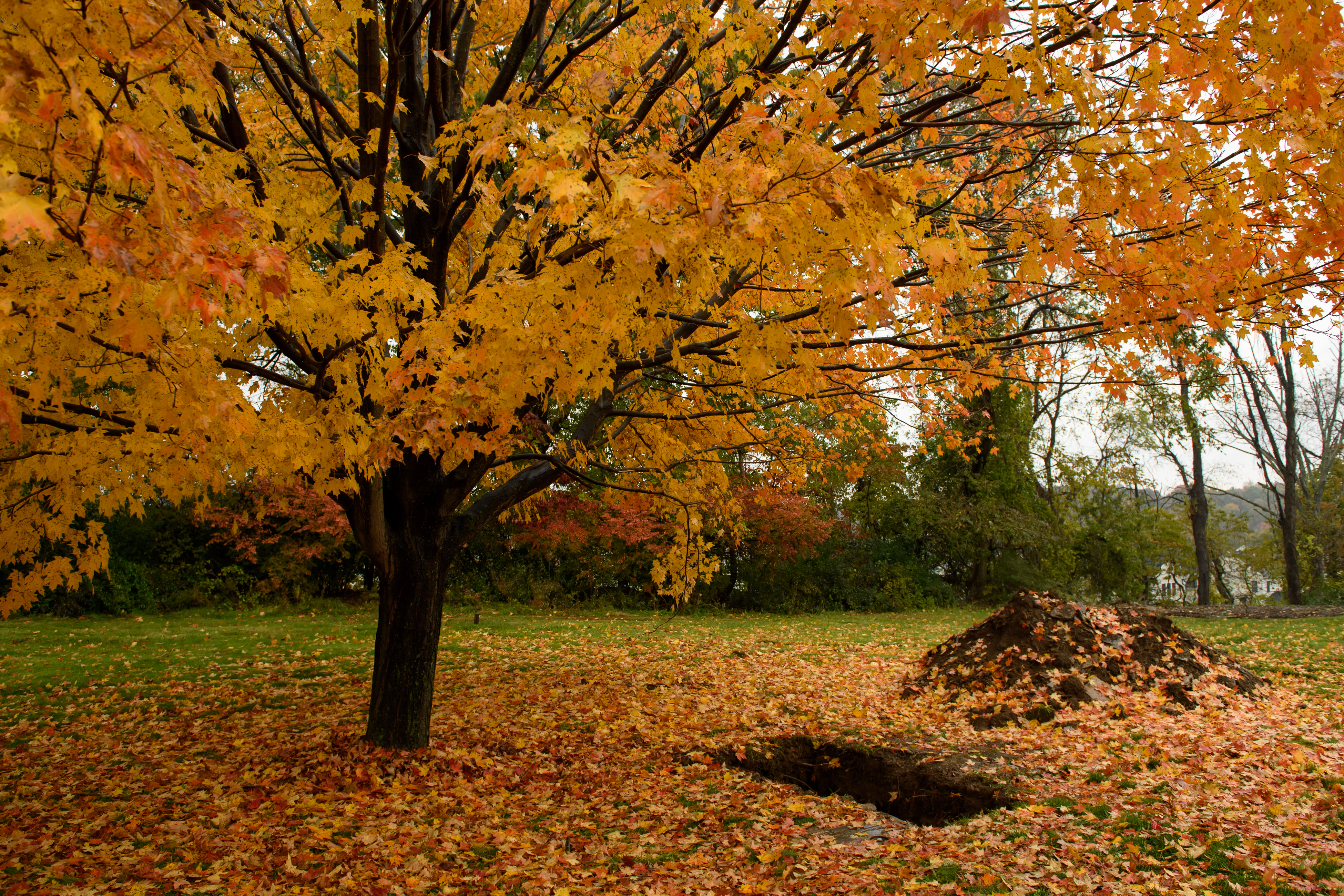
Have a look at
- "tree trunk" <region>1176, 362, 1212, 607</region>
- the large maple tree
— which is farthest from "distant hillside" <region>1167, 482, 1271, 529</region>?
the large maple tree

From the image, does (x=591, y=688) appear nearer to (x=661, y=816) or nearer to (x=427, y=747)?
(x=427, y=747)

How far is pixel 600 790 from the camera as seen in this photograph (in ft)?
16.9

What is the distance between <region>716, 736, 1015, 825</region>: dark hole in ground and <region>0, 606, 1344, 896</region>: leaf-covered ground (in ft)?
0.82

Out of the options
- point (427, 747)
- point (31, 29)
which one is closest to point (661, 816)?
point (427, 747)

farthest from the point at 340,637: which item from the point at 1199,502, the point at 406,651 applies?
the point at 1199,502

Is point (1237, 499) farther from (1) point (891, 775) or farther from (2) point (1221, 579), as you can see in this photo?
(1) point (891, 775)

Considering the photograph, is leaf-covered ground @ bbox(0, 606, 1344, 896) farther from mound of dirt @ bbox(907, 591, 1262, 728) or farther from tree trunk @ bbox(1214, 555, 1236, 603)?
tree trunk @ bbox(1214, 555, 1236, 603)

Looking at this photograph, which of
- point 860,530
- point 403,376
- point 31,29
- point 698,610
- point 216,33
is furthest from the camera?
point 860,530

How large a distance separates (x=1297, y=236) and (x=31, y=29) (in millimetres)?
5248

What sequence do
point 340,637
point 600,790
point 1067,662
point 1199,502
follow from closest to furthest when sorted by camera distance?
1. point 600,790
2. point 1067,662
3. point 340,637
4. point 1199,502

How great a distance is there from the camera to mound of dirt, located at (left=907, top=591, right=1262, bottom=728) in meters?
6.68

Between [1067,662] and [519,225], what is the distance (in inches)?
240

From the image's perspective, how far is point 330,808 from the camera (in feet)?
14.9

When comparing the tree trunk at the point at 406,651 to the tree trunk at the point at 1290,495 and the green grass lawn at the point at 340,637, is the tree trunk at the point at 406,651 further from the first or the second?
the tree trunk at the point at 1290,495
